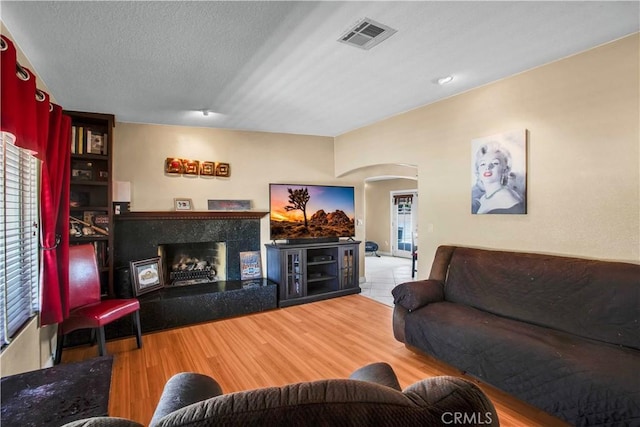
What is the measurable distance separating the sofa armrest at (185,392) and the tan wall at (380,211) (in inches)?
330

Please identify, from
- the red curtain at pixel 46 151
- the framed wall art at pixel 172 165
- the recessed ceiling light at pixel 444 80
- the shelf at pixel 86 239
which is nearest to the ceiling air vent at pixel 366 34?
the recessed ceiling light at pixel 444 80

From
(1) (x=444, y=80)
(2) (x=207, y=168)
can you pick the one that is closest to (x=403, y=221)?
(2) (x=207, y=168)

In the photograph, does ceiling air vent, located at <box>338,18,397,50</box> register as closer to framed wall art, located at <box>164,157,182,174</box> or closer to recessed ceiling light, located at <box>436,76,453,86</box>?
recessed ceiling light, located at <box>436,76,453,86</box>

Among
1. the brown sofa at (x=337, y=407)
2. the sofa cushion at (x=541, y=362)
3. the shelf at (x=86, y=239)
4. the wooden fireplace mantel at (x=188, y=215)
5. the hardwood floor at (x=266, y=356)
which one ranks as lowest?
the hardwood floor at (x=266, y=356)

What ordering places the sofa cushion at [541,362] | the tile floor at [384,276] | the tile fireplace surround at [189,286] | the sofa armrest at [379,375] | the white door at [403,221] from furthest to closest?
1. the white door at [403,221]
2. the tile floor at [384,276]
3. the tile fireplace surround at [189,286]
4. the sofa cushion at [541,362]
5. the sofa armrest at [379,375]

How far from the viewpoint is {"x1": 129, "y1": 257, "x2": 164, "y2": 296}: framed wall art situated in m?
3.67

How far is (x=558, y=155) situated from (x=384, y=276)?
13.7 feet

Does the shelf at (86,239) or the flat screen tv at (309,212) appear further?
the flat screen tv at (309,212)

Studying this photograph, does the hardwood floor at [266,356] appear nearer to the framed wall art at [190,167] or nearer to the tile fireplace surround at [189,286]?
the tile fireplace surround at [189,286]

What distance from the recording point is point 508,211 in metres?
2.87

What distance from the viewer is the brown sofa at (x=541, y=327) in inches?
67.7

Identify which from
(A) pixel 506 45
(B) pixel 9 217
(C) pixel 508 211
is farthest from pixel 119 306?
(A) pixel 506 45

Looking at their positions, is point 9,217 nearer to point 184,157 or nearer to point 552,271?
point 184,157

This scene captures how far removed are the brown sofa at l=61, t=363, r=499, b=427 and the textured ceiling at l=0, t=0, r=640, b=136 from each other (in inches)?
76.6
